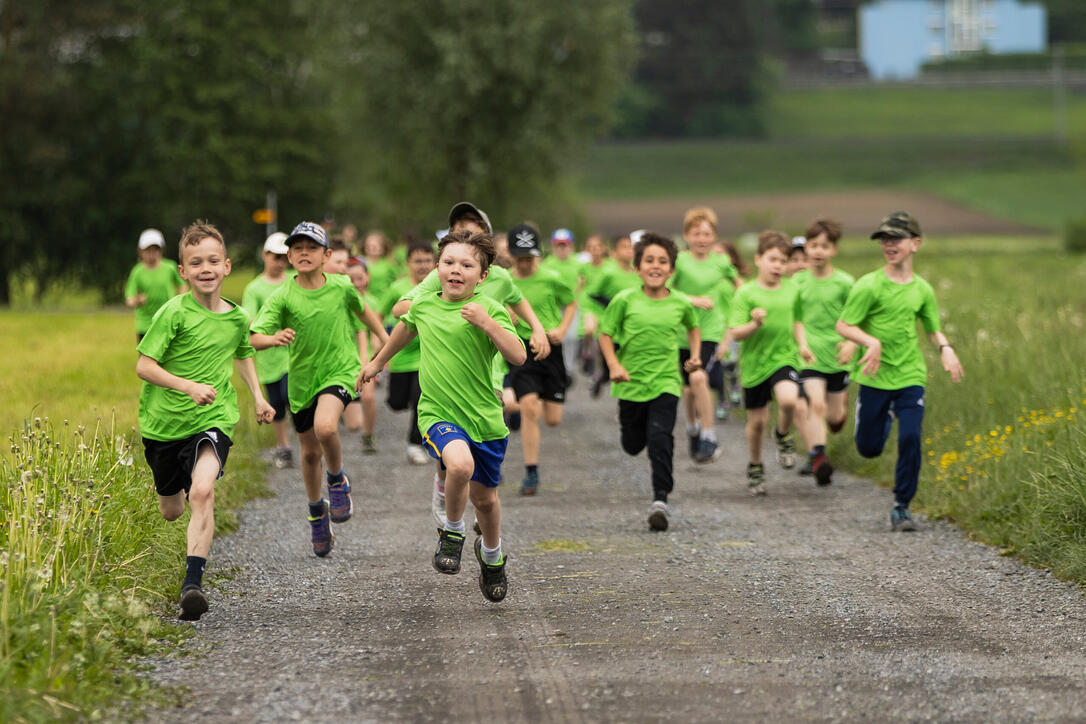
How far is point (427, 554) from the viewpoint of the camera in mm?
8703

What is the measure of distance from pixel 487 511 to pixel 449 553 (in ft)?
0.92

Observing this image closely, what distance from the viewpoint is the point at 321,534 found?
28.2 feet

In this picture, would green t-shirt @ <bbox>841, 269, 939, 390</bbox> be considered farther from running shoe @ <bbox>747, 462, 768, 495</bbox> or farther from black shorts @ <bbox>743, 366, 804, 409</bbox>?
black shorts @ <bbox>743, 366, 804, 409</bbox>

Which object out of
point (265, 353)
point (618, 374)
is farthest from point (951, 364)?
point (265, 353)

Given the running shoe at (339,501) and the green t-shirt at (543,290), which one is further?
the green t-shirt at (543,290)

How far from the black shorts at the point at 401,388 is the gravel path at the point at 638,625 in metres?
2.91

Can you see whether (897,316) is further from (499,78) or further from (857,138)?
(857,138)

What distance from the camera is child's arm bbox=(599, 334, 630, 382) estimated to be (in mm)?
9688

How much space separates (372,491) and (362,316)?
2710mm

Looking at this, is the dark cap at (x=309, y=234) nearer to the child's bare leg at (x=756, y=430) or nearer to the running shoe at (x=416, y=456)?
the child's bare leg at (x=756, y=430)

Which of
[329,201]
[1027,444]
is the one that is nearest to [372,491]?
[1027,444]

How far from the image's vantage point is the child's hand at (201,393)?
6.97m

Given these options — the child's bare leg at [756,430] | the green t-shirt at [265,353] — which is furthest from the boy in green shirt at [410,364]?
the child's bare leg at [756,430]

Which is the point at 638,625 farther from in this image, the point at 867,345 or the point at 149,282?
the point at 149,282
